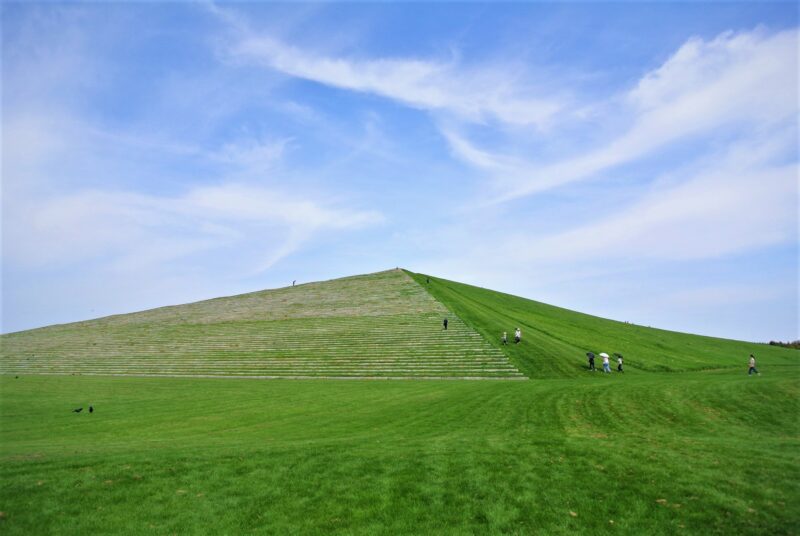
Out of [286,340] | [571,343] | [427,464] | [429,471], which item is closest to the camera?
[429,471]

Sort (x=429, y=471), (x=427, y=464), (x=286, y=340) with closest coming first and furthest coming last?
1. (x=429, y=471)
2. (x=427, y=464)
3. (x=286, y=340)

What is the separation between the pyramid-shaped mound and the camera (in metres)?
44.8

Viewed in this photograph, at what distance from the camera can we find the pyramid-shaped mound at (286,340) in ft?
147

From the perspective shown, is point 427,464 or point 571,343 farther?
point 571,343

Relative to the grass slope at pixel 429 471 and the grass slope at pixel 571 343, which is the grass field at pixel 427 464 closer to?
the grass slope at pixel 429 471

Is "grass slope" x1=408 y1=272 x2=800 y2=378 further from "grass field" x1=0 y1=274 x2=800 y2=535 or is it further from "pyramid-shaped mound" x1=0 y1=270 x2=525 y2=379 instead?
"grass field" x1=0 y1=274 x2=800 y2=535

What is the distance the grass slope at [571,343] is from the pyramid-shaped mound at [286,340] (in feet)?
8.48

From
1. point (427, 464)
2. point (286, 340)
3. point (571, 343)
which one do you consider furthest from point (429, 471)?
point (286, 340)

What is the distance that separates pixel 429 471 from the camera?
514 inches

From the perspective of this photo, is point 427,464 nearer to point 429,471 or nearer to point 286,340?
point 429,471

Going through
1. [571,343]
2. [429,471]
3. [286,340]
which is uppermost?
[286,340]

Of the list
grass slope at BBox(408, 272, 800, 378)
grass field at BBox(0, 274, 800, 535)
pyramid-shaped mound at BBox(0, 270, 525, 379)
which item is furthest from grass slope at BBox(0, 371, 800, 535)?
grass slope at BBox(408, 272, 800, 378)

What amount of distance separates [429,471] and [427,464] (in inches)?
19.4

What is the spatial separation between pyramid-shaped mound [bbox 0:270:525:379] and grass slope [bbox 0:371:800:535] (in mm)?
18990
